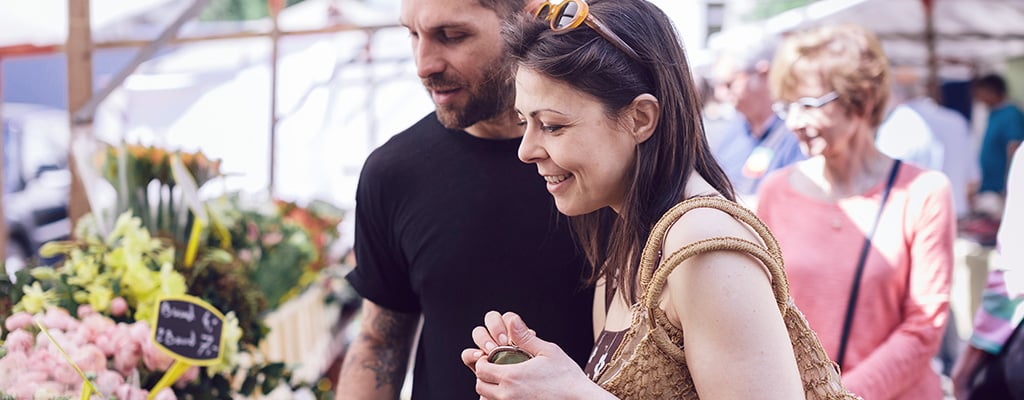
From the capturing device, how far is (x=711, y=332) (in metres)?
1.20

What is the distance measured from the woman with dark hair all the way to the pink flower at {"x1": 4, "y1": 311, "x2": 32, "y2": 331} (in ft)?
3.53

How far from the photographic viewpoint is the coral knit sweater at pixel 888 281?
2555 mm

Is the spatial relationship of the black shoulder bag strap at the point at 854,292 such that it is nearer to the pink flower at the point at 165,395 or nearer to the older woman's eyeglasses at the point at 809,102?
the older woman's eyeglasses at the point at 809,102

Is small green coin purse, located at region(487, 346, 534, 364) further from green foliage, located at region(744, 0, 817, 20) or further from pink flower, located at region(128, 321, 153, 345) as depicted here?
green foliage, located at region(744, 0, 817, 20)

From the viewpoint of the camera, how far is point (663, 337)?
127cm

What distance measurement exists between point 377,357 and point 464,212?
1.44 ft

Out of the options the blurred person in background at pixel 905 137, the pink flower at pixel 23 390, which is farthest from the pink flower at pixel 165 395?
the blurred person in background at pixel 905 137

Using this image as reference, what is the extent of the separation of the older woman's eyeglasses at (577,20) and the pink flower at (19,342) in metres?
1.18

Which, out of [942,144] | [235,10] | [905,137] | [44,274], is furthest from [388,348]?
[235,10]

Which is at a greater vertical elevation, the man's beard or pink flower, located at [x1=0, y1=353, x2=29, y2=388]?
the man's beard

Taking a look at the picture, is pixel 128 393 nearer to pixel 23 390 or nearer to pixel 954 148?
pixel 23 390

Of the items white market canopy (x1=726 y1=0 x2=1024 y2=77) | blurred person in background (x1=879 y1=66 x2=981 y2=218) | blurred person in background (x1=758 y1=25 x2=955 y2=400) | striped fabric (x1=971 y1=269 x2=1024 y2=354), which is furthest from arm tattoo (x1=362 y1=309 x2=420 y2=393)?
white market canopy (x1=726 y1=0 x2=1024 y2=77)

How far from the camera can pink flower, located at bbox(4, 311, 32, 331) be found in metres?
1.95

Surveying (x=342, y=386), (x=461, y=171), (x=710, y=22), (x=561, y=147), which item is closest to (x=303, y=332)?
(x=342, y=386)
